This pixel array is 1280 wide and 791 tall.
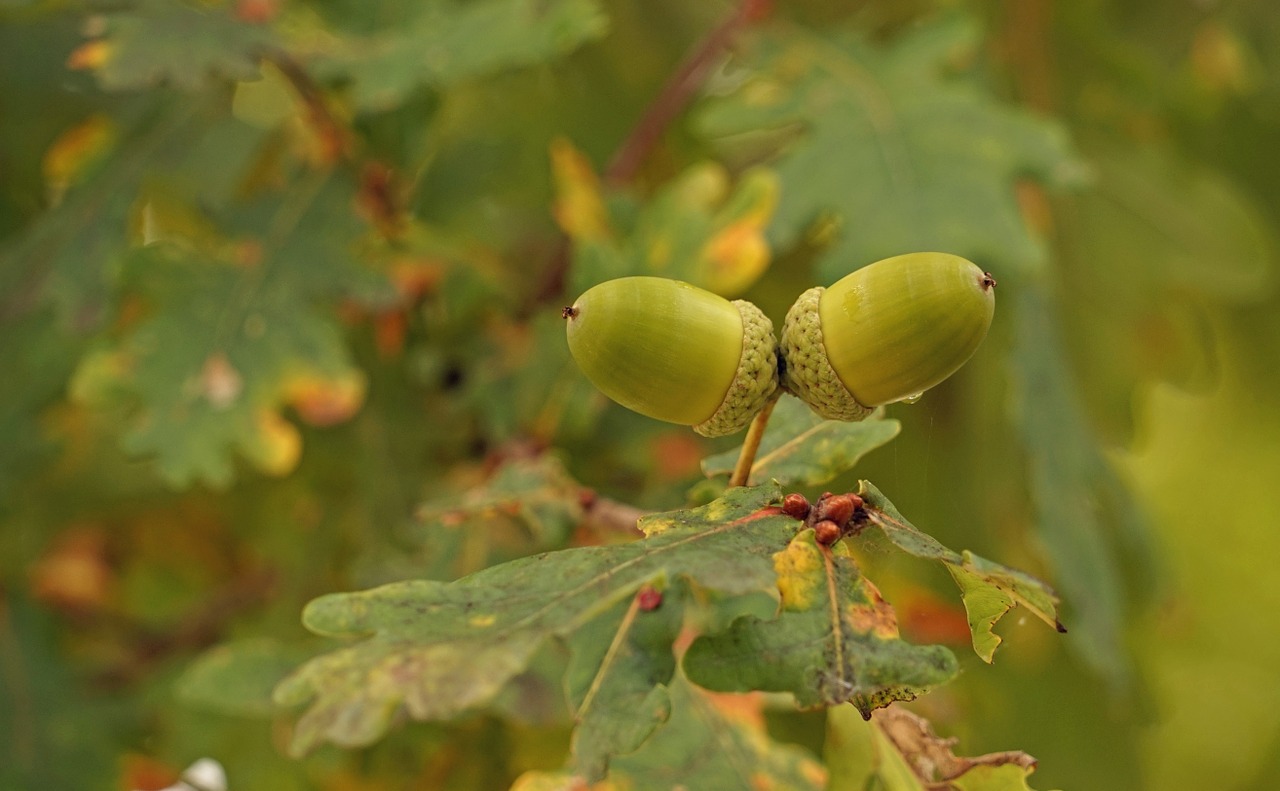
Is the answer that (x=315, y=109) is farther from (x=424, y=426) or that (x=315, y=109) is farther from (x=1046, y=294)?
(x=1046, y=294)

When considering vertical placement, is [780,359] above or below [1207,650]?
above

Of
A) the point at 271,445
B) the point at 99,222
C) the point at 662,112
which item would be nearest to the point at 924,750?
the point at 271,445

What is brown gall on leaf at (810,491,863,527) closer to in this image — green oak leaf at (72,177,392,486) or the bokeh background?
the bokeh background

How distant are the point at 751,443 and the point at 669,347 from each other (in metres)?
0.07

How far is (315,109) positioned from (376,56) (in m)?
0.07

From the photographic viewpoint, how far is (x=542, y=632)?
38 cm

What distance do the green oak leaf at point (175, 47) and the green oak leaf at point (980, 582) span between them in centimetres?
63

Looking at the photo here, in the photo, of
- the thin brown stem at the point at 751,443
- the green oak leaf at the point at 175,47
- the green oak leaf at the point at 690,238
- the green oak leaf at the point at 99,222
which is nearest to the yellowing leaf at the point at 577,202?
the green oak leaf at the point at 690,238

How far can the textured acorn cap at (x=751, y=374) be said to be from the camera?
1.42ft

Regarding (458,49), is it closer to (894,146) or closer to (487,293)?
(487,293)

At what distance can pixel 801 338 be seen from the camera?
0.43 metres

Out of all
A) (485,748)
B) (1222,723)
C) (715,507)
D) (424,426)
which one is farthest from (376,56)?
(1222,723)

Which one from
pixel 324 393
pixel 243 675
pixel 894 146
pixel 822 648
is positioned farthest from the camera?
pixel 894 146

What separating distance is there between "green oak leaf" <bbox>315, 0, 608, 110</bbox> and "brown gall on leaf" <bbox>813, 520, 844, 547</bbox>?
0.55m
